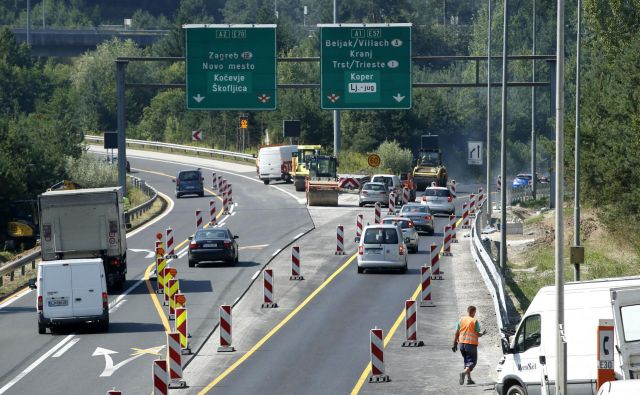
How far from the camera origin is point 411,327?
→ 101ft

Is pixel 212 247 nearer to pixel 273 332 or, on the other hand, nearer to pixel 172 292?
pixel 172 292

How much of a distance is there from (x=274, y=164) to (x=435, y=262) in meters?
43.8

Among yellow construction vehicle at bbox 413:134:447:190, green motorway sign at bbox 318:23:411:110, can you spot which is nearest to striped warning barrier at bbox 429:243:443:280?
green motorway sign at bbox 318:23:411:110

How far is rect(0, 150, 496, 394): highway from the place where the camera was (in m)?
27.3

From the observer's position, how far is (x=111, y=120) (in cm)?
13350

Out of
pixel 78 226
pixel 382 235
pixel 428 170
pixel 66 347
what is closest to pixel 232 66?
pixel 382 235

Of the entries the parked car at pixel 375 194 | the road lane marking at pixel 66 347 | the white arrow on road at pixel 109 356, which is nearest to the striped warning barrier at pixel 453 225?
the parked car at pixel 375 194

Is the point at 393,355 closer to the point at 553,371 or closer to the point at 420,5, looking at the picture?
the point at 553,371

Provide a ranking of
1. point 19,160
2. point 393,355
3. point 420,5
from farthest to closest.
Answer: point 420,5 → point 19,160 → point 393,355

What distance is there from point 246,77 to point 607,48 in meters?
26.5

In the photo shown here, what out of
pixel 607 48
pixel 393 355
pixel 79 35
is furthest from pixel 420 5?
pixel 393 355

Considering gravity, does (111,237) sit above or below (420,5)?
below

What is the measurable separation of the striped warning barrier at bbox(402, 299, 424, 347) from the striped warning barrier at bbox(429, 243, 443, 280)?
10601 mm

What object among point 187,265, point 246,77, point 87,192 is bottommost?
point 187,265
